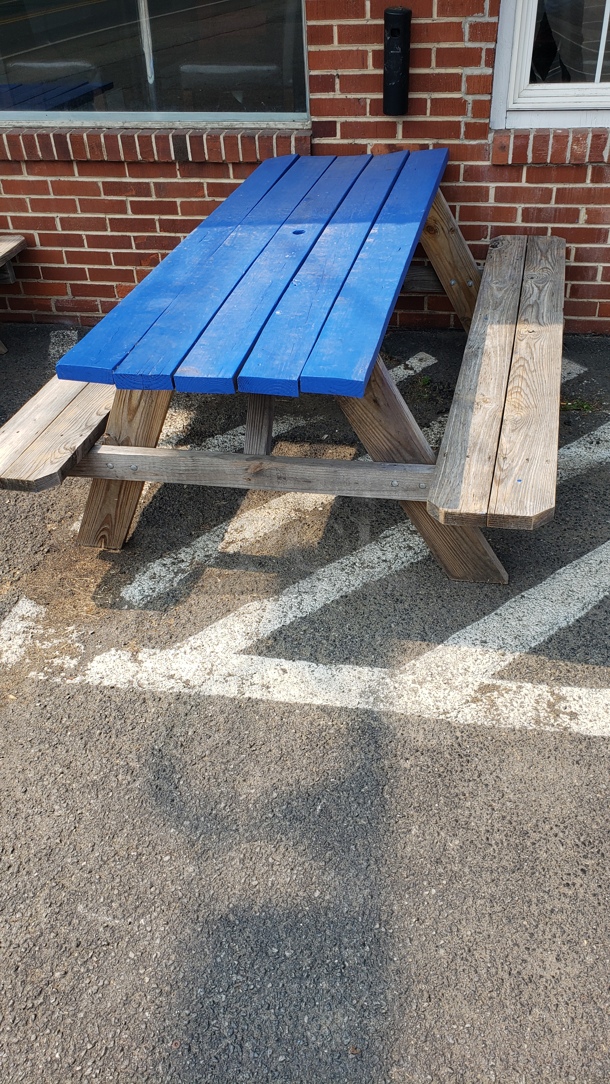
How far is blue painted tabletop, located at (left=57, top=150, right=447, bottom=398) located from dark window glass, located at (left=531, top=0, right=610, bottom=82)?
72 centimetres

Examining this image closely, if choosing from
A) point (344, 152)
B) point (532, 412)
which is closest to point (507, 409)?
point (532, 412)

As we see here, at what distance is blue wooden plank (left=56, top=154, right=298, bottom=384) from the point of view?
2357mm

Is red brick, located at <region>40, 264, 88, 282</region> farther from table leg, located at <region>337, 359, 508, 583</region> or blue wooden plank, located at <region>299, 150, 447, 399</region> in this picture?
table leg, located at <region>337, 359, 508, 583</region>

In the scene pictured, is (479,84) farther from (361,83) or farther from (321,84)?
(321,84)

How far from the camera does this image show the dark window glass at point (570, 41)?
147 inches

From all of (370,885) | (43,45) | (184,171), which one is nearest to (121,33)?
(43,45)

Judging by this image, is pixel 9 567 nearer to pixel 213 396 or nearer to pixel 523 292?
pixel 213 396

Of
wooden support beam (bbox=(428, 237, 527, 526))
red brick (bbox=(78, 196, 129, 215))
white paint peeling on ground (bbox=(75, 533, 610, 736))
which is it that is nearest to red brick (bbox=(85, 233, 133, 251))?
red brick (bbox=(78, 196, 129, 215))

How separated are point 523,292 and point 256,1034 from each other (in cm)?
268

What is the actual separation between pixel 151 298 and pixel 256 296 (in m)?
0.33

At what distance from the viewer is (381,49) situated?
379 centimetres

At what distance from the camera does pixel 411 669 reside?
255 centimetres

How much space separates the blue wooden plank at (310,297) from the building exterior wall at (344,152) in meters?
0.58

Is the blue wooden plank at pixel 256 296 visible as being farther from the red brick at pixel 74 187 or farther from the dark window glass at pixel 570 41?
the red brick at pixel 74 187
